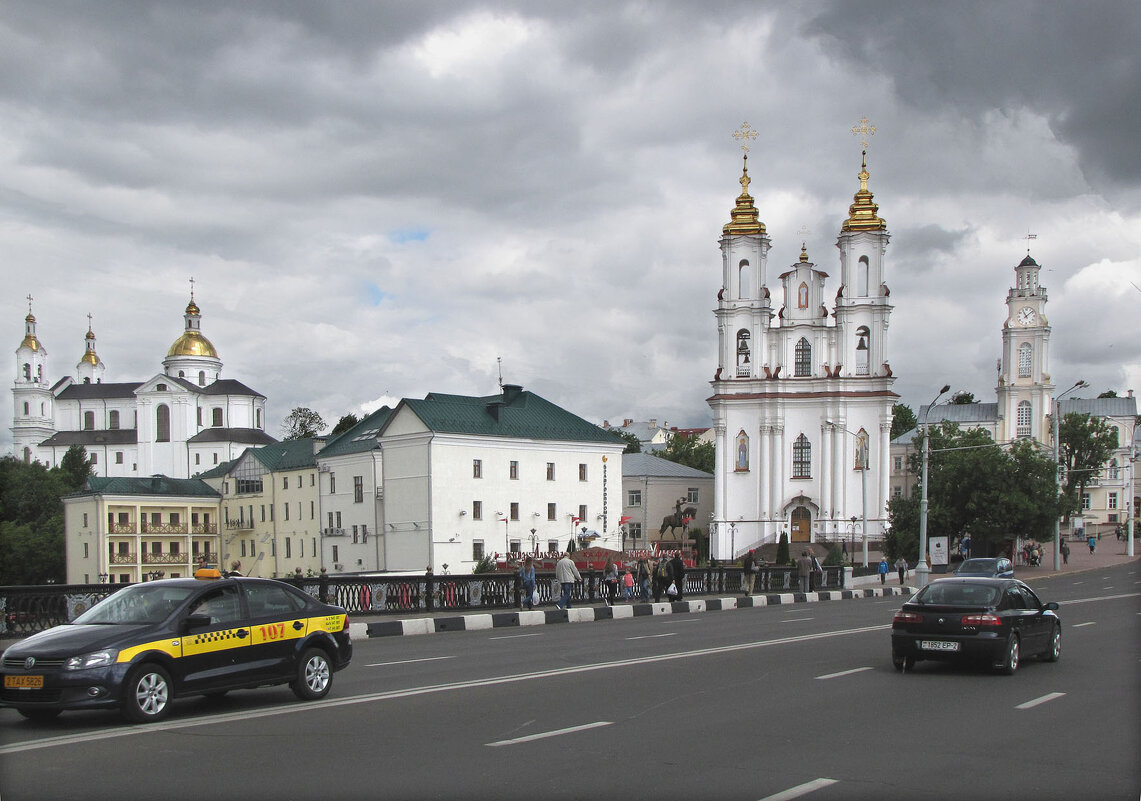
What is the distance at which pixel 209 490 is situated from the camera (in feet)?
327

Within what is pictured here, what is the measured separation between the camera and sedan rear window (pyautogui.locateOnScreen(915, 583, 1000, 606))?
603 inches

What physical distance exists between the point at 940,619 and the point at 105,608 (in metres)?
10.2

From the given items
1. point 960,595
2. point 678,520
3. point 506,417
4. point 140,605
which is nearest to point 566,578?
point 960,595

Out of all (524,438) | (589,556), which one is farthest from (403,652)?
(524,438)

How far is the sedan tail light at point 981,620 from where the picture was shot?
14930 mm

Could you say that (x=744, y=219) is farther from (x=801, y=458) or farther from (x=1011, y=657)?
(x=1011, y=657)

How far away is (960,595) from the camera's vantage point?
15.5 metres

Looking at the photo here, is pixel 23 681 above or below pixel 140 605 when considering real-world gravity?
below

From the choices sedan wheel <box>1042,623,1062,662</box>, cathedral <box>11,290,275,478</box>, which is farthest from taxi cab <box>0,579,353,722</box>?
cathedral <box>11,290,275,478</box>

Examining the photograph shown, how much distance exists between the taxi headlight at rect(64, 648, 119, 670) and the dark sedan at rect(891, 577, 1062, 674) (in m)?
9.82

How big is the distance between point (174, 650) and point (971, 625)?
9759mm

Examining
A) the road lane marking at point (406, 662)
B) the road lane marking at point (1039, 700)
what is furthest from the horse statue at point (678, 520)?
the road lane marking at point (1039, 700)

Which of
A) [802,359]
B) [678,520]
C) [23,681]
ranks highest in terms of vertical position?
[802,359]

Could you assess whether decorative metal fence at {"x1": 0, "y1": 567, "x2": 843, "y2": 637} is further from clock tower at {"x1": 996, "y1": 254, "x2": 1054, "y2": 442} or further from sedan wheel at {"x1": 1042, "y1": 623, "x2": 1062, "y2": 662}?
clock tower at {"x1": 996, "y1": 254, "x2": 1054, "y2": 442}
